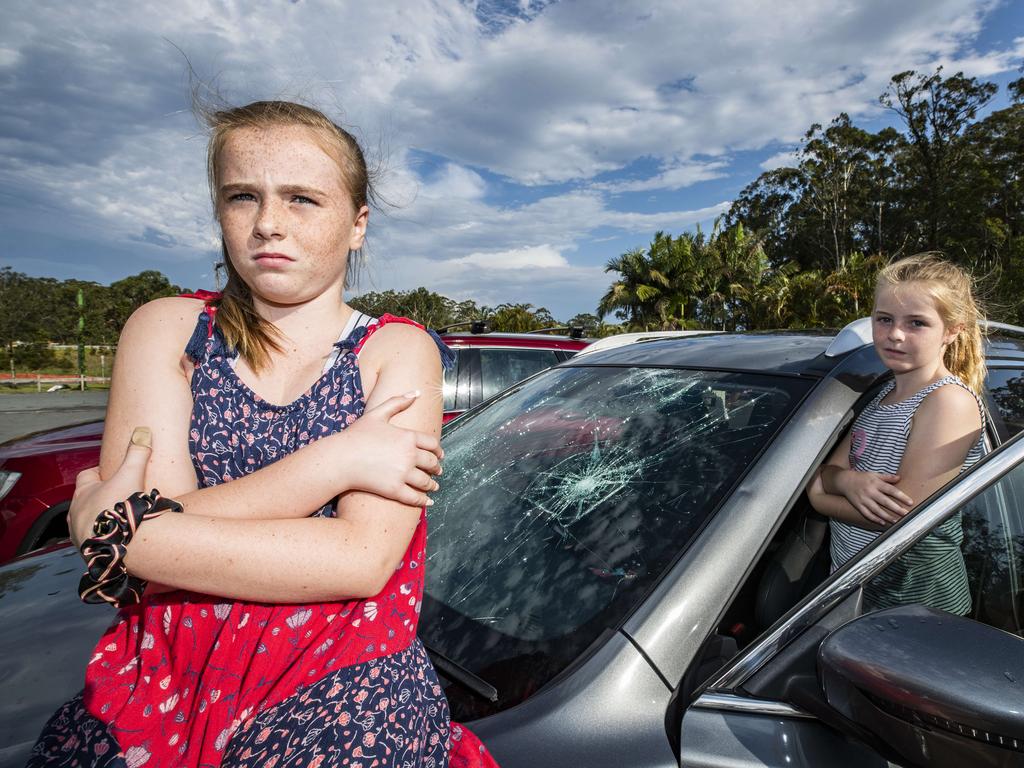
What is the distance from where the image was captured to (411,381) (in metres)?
1.18

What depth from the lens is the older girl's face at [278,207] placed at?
1.17 meters

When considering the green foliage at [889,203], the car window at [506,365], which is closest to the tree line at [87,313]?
the green foliage at [889,203]

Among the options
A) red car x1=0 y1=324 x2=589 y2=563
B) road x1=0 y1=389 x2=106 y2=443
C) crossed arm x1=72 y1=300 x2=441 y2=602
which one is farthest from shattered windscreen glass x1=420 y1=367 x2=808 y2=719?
road x1=0 y1=389 x2=106 y2=443

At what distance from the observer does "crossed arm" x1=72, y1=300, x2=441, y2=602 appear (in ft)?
3.24

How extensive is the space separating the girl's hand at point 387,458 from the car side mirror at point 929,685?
2.32ft

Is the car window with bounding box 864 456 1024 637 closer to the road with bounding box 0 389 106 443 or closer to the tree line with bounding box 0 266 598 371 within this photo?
the road with bounding box 0 389 106 443

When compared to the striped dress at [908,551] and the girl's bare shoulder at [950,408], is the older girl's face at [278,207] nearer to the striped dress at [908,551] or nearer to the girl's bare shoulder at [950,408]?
the striped dress at [908,551]

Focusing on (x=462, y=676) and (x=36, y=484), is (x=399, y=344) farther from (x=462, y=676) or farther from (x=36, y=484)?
(x=36, y=484)

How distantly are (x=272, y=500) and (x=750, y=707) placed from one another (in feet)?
2.85

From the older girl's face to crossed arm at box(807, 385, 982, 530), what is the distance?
118cm

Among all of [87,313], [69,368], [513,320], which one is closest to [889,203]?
[513,320]

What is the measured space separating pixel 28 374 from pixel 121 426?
5154 cm

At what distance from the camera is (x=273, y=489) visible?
106 cm

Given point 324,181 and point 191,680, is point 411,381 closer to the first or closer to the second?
point 324,181
